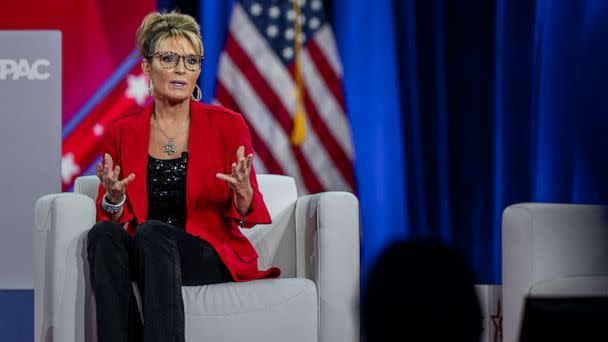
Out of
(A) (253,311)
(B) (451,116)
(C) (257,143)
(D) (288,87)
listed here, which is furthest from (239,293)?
(B) (451,116)

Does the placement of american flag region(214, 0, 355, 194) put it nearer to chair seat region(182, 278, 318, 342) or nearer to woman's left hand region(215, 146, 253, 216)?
woman's left hand region(215, 146, 253, 216)

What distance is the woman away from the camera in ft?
6.63

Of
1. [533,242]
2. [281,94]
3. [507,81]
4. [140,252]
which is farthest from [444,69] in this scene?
[140,252]

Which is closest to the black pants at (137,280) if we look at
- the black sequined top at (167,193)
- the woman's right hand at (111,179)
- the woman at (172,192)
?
the woman at (172,192)

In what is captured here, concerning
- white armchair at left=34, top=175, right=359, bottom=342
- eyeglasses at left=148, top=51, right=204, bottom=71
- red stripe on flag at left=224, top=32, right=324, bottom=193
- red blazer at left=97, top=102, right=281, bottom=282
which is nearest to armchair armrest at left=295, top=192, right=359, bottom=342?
white armchair at left=34, top=175, right=359, bottom=342

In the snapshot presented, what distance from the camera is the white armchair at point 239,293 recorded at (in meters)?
2.11

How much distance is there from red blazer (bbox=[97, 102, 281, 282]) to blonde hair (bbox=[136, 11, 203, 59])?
0.66 ft

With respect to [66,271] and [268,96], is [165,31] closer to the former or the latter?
[66,271]

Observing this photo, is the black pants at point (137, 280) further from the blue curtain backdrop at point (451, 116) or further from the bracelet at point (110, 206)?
the blue curtain backdrop at point (451, 116)

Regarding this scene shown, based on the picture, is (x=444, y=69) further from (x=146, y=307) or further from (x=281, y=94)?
(x=146, y=307)

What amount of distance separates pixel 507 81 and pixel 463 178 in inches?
18.5

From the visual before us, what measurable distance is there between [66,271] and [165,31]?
76 cm

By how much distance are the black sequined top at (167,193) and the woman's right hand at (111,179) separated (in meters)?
0.14

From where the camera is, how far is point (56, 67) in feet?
12.0
